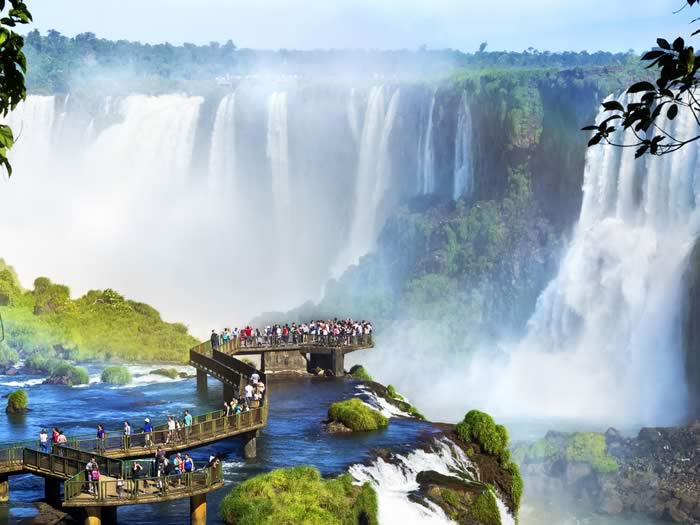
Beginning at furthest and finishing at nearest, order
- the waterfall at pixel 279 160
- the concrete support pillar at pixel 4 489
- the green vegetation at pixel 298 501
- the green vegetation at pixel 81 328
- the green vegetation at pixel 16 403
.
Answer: the waterfall at pixel 279 160
the green vegetation at pixel 81 328
the green vegetation at pixel 16 403
the concrete support pillar at pixel 4 489
the green vegetation at pixel 298 501

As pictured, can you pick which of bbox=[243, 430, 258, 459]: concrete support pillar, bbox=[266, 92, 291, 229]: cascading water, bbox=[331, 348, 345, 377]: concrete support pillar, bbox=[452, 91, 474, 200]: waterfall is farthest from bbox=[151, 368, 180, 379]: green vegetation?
bbox=[266, 92, 291, 229]: cascading water

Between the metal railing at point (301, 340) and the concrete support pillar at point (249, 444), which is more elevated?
the metal railing at point (301, 340)

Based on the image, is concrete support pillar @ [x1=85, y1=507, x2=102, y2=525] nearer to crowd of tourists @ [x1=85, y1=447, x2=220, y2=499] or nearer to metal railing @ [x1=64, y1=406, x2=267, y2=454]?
crowd of tourists @ [x1=85, y1=447, x2=220, y2=499]

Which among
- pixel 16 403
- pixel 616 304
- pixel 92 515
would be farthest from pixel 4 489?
pixel 616 304

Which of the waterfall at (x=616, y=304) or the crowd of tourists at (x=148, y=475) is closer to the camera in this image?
the crowd of tourists at (x=148, y=475)

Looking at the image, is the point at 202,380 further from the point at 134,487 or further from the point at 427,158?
the point at 427,158

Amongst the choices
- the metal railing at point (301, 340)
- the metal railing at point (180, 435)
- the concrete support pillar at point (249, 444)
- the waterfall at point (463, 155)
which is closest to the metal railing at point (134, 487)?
the metal railing at point (180, 435)

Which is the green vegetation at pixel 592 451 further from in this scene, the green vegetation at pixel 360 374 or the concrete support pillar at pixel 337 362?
the concrete support pillar at pixel 337 362

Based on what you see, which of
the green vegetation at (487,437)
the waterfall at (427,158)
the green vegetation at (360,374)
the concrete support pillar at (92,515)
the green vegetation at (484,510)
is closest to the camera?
the concrete support pillar at (92,515)

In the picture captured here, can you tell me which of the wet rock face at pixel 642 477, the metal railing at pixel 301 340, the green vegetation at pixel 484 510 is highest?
the metal railing at pixel 301 340
